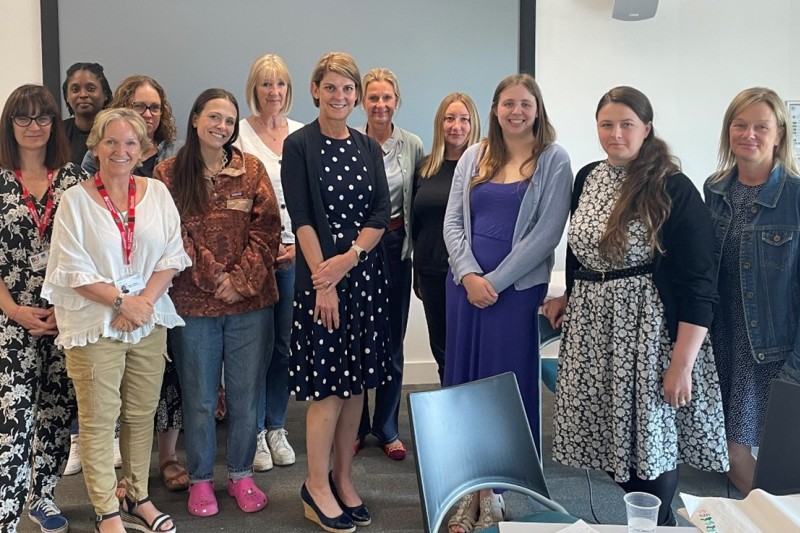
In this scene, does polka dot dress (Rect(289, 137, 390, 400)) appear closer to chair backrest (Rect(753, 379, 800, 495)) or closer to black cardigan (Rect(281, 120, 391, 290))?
Result: black cardigan (Rect(281, 120, 391, 290))

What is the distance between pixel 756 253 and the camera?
234 centimetres

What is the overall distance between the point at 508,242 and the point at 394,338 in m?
0.98

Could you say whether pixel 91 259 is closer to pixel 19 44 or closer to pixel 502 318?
pixel 502 318

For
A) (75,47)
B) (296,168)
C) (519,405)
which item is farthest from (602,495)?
(75,47)

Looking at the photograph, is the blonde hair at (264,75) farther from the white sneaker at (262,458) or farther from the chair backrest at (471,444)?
the chair backrest at (471,444)

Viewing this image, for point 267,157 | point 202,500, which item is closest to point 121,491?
point 202,500

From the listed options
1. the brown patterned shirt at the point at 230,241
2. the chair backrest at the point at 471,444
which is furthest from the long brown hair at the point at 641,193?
the brown patterned shirt at the point at 230,241

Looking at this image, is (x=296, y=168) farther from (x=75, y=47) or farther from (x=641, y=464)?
(x=75, y=47)

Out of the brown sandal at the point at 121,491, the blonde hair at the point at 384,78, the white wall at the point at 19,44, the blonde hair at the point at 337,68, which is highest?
the white wall at the point at 19,44

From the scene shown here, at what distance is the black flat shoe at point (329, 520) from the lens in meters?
2.49

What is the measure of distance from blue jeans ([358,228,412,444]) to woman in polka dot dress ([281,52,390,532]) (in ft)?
1.65

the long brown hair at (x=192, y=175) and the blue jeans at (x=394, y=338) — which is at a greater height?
the long brown hair at (x=192, y=175)

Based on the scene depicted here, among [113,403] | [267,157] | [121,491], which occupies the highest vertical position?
[267,157]

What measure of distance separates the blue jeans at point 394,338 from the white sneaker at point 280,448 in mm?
374
